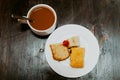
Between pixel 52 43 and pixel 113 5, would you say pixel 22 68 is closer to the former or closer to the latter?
pixel 52 43

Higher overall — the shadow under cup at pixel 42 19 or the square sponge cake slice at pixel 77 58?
the shadow under cup at pixel 42 19

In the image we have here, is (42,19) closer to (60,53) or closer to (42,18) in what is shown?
(42,18)

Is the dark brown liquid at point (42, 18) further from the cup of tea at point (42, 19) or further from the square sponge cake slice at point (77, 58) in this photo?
the square sponge cake slice at point (77, 58)

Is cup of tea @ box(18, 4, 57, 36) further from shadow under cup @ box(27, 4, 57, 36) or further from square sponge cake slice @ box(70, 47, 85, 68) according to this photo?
square sponge cake slice @ box(70, 47, 85, 68)

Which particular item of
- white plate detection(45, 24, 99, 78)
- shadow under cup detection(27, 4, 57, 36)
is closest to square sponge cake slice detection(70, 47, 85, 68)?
white plate detection(45, 24, 99, 78)

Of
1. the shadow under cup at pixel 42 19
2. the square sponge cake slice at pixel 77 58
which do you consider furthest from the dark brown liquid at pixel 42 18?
the square sponge cake slice at pixel 77 58

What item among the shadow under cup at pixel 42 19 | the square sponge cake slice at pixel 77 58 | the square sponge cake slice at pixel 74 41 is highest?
the shadow under cup at pixel 42 19

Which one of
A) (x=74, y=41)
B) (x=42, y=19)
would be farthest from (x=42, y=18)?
(x=74, y=41)
